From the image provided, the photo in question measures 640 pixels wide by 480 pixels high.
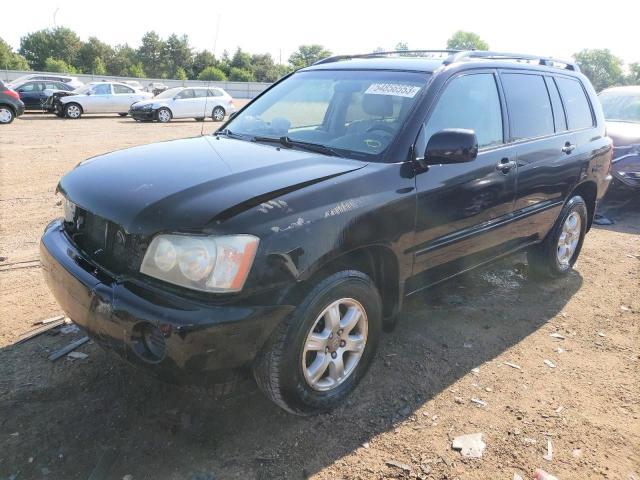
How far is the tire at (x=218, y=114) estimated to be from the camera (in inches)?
870

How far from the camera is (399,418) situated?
9.36 ft

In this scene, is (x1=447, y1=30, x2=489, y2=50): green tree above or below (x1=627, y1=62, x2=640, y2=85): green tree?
above

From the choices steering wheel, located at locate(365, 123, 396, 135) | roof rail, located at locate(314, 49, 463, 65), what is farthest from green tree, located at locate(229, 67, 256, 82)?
steering wheel, located at locate(365, 123, 396, 135)

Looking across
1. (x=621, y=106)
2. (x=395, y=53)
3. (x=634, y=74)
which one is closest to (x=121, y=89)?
(x=621, y=106)

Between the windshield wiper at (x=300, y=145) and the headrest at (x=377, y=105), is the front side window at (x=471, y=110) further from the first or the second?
the windshield wiper at (x=300, y=145)

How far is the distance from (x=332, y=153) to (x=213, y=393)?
152 cm

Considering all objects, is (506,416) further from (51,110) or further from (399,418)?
(51,110)

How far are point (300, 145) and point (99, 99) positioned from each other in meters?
21.0

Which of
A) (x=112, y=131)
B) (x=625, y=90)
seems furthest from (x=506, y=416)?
(x=112, y=131)

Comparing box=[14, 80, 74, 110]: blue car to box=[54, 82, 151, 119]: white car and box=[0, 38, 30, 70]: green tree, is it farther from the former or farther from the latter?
box=[0, 38, 30, 70]: green tree

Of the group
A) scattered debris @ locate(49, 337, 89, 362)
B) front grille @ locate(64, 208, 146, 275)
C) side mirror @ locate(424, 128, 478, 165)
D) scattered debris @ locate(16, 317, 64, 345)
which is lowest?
scattered debris @ locate(49, 337, 89, 362)

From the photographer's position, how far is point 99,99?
70.2 feet

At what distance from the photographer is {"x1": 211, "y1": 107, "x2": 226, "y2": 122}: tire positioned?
22.1 meters

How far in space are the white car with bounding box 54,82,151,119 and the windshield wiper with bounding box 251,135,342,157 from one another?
65.6ft
